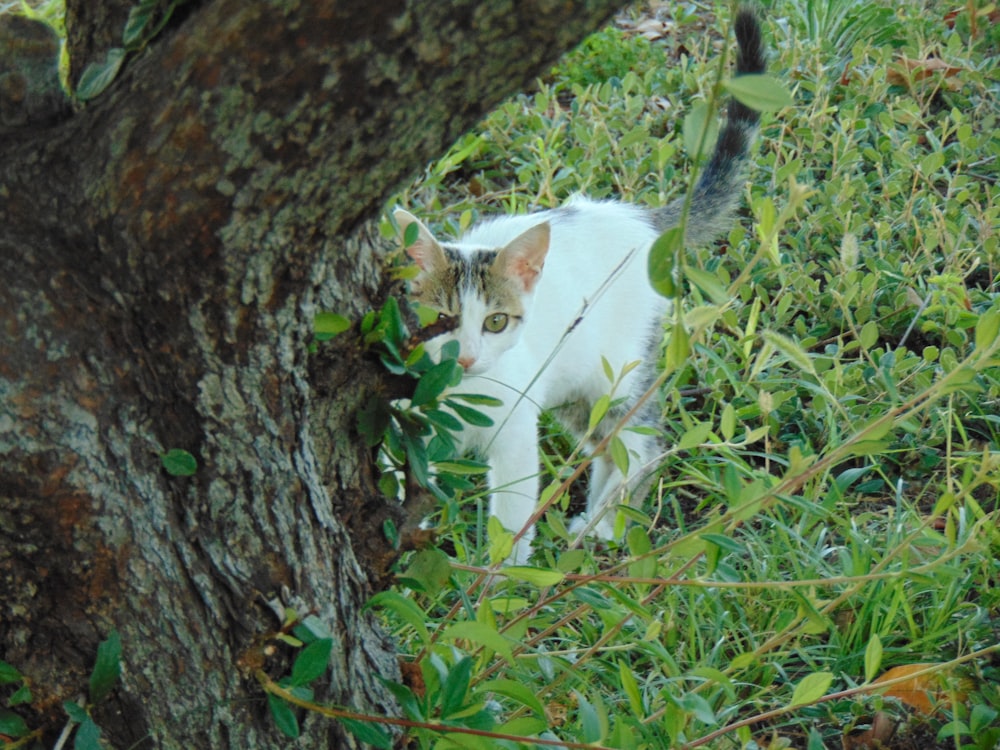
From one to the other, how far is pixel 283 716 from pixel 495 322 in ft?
4.29

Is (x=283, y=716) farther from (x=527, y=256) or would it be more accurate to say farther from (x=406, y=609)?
(x=527, y=256)

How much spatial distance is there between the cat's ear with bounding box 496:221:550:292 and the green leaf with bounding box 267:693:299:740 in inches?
50.7

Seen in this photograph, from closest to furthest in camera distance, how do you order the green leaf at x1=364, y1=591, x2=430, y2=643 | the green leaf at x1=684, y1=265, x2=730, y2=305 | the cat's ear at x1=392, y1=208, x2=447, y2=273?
the green leaf at x1=684, y1=265, x2=730, y2=305 < the green leaf at x1=364, y1=591, x2=430, y2=643 < the cat's ear at x1=392, y1=208, x2=447, y2=273

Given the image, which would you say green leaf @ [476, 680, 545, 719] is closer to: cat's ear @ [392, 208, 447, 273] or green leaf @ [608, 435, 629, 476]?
green leaf @ [608, 435, 629, 476]

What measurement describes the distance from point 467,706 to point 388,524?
0.81ft

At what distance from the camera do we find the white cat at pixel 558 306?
2312mm

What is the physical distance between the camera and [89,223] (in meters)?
1.01

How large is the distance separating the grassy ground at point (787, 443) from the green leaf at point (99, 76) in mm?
598

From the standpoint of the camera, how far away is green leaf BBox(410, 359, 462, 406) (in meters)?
1.22

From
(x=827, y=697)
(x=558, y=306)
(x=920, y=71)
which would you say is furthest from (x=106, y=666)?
(x=920, y=71)

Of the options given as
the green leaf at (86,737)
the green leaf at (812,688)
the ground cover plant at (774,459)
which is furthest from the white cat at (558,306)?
the green leaf at (86,737)

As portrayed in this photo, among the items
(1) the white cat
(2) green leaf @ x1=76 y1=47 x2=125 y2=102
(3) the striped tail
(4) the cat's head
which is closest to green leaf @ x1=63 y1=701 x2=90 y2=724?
(2) green leaf @ x1=76 y1=47 x2=125 y2=102

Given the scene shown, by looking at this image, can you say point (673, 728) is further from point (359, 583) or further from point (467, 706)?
point (359, 583)

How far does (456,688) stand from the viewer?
1207mm
